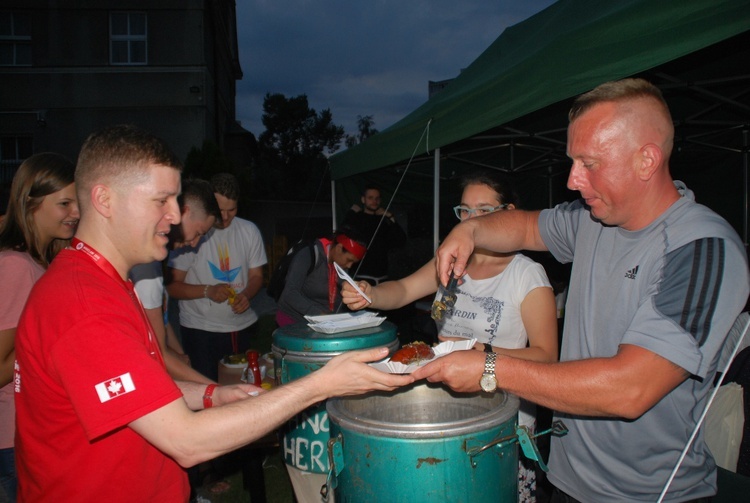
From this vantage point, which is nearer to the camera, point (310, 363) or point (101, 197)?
point (101, 197)

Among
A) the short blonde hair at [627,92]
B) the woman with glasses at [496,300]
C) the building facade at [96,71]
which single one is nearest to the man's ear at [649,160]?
the short blonde hair at [627,92]

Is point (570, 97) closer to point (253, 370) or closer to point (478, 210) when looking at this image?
point (478, 210)

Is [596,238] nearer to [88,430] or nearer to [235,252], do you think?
[88,430]

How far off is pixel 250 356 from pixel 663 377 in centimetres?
251

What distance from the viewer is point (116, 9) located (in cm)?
1830

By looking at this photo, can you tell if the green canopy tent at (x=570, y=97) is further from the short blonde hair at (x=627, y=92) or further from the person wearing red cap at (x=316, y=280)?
the person wearing red cap at (x=316, y=280)

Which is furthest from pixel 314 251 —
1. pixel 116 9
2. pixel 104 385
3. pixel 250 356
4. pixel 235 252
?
pixel 116 9

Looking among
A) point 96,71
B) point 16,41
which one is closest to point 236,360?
point 96,71

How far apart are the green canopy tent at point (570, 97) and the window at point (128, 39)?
47.2 feet

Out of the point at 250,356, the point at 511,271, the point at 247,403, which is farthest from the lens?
the point at 250,356

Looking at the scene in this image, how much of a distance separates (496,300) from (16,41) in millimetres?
22418

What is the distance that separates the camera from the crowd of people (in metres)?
1.39

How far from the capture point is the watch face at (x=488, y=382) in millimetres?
1652

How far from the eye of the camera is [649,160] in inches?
63.8
